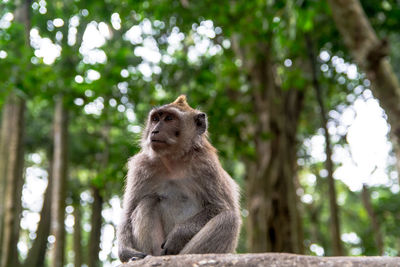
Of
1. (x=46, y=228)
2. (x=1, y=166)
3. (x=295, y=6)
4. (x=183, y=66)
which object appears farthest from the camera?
(x=46, y=228)

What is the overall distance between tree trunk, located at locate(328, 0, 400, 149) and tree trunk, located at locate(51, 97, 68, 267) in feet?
20.5

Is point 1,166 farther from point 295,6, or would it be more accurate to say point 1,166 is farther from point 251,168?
point 295,6

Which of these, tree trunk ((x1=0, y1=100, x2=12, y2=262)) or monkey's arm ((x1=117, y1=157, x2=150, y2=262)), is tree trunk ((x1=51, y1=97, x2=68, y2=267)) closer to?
tree trunk ((x1=0, y1=100, x2=12, y2=262))

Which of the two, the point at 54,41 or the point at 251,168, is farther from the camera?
the point at 251,168

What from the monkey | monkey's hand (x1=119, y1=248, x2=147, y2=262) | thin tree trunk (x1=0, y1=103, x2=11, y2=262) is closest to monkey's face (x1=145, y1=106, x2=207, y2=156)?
the monkey

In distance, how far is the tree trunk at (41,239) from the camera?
47.3 feet

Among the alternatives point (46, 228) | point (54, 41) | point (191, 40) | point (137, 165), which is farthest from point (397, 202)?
point (137, 165)

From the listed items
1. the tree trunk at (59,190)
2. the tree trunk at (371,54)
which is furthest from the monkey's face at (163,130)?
the tree trunk at (59,190)

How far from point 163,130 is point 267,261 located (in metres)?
2.08

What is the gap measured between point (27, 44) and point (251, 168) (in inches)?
246

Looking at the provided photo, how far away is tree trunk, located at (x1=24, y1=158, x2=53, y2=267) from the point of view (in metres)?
14.4

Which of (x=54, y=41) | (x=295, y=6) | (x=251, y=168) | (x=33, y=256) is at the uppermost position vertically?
(x=54, y=41)

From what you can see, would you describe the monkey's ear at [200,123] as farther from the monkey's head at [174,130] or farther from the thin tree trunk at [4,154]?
the thin tree trunk at [4,154]

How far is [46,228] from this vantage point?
15719mm
